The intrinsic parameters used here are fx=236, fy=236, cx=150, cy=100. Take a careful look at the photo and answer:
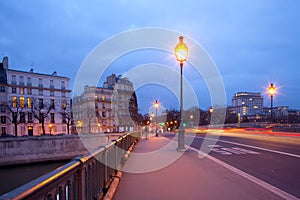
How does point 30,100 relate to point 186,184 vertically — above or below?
above

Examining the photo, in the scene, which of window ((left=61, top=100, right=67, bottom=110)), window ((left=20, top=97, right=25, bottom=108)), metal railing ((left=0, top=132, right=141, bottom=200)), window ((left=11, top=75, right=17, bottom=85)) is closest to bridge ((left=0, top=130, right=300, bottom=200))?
metal railing ((left=0, top=132, right=141, bottom=200))

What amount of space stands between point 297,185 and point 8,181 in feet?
98.7

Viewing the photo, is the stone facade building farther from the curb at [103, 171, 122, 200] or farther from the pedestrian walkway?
the curb at [103, 171, 122, 200]

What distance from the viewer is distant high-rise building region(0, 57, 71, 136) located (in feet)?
192

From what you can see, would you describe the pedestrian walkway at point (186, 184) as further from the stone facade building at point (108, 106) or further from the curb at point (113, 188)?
the stone facade building at point (108, 106)

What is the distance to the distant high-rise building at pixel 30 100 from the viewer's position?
2298 inches

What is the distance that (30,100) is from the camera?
62.2 meters

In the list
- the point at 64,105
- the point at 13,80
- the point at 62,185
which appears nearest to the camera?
the point at 62,185

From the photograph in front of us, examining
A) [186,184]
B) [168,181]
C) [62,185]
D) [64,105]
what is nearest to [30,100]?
[64,105]

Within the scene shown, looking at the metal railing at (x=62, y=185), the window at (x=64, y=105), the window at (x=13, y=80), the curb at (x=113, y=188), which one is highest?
the window at (x=13, y=80)

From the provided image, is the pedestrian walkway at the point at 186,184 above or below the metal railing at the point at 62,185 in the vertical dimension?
below

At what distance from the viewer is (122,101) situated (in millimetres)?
80562

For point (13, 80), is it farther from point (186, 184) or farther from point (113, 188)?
point (186, 184)

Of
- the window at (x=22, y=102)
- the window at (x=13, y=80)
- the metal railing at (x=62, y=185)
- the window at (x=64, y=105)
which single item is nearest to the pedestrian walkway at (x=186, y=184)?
the metal railing at (x=62, y=185)
